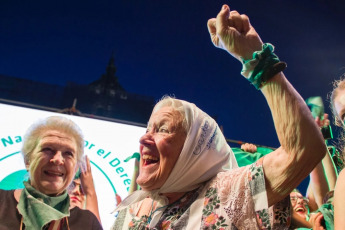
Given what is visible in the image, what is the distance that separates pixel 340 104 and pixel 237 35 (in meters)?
0.49

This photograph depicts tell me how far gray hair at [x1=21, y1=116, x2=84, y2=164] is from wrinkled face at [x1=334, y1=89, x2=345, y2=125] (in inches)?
57.4

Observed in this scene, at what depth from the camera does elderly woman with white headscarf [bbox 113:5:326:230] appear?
0.92 m

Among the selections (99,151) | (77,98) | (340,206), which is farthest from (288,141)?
(77,98)

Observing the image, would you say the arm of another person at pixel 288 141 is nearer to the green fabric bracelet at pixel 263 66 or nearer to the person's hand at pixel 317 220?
the green fabric bracelet at pixel 263 66

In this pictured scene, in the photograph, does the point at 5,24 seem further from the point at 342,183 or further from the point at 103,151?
the point at 342,183

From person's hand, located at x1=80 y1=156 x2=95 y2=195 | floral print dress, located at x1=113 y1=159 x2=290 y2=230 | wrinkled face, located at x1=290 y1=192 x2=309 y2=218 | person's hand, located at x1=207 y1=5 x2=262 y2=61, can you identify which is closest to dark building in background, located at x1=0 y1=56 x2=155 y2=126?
person's hand, located at x1=80 y1=156 x2=95 y2=195

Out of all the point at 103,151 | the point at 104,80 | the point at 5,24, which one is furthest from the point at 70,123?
the point at 104,80

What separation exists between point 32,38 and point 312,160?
720 cm

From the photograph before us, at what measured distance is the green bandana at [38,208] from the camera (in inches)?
64.4

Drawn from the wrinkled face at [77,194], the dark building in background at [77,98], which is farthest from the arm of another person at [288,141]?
the dark building in background at [77,98]

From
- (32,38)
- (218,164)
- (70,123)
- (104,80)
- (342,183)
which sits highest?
(104,80)

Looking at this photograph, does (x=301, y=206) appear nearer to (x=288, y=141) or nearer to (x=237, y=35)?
(x=288, y=141)

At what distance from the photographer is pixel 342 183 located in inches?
36.2

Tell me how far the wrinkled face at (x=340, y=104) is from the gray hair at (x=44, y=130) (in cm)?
146
